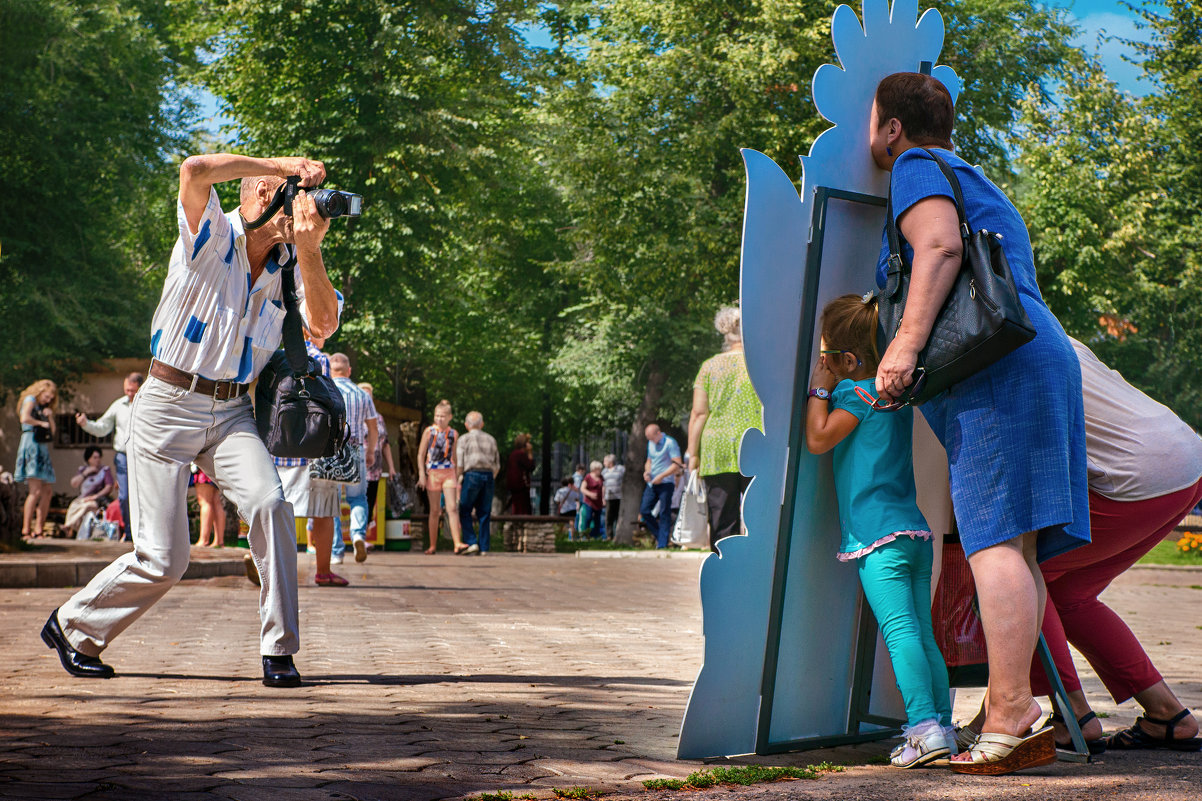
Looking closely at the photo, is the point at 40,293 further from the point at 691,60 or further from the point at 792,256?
the point at 792,256

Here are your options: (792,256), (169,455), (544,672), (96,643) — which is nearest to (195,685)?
(96,643)

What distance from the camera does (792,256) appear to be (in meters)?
4.00

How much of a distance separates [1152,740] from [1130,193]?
28.0 m

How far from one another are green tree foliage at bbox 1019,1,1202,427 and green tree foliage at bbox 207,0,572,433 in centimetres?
1237

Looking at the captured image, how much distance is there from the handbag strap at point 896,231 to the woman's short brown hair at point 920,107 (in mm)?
180

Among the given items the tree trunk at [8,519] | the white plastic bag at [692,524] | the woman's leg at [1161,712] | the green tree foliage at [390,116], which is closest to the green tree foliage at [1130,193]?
the green tree foliage at [390,116]

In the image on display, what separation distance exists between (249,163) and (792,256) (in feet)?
7.25

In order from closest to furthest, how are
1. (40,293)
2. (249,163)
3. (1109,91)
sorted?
(249,163)
(40,293)
(1109,91)

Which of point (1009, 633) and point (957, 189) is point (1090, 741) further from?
→ point (957, 189)

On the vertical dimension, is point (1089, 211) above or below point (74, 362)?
above

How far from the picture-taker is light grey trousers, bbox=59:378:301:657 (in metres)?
5.23

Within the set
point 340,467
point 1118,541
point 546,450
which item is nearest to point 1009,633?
point 1118,541

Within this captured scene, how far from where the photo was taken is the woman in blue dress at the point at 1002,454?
11.8ft

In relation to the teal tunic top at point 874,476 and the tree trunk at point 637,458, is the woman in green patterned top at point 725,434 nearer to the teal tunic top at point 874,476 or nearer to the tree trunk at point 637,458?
the teal tunic top at point 874,476
